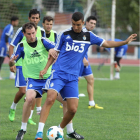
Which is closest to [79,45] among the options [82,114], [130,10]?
[82,114]

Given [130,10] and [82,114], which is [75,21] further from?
[130,10]

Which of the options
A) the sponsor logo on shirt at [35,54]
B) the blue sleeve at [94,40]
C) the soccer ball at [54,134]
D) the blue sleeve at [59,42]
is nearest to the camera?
the soccer ball at [54,134]

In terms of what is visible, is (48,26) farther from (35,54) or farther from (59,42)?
(59,42)

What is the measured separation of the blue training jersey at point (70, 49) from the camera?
5793 mm

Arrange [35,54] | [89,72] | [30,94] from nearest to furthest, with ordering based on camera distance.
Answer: [30,94] < [35,54] < [89,72]

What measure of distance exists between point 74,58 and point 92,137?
138 centimetres

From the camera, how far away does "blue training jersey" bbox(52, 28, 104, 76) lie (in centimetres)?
579

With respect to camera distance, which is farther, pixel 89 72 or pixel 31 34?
pixel 89 72

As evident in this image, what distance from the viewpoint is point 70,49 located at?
579 cm

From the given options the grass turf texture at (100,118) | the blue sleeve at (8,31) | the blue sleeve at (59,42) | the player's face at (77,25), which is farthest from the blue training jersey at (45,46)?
the blue sleeve at (8,31)

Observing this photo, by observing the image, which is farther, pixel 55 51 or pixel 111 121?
pixel 111 121

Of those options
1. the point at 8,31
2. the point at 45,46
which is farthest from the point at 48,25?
the point at 8,31

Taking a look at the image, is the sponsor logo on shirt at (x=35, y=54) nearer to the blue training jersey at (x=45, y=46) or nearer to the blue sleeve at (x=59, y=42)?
the blue training jersey at (x=45, y=46)

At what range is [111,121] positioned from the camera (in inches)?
297
